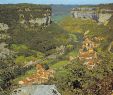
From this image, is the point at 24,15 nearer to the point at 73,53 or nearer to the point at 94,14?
the point at 73,53

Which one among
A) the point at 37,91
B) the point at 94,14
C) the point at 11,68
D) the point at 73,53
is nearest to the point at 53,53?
the point at 73,53

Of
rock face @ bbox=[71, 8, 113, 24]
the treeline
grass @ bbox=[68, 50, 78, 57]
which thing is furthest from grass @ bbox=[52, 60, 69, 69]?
rock face @ bbox=[71, 8, 113, 24]

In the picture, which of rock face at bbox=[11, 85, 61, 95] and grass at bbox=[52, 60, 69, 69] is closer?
rock face at bbox=[11, 85, 61, 95]

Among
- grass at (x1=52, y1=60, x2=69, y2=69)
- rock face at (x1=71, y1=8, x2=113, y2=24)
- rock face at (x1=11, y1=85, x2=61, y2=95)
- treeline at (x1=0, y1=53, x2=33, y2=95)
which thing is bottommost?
rock face at (x1=71, y1=8, x2=113, y2=24)

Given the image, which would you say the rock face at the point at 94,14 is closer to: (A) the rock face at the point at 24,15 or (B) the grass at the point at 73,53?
(A) the rock face at the point at 24,15

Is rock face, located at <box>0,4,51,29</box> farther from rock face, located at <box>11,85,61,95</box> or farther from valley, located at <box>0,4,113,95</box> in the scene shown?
rock face, located at <box>11,85,61,95</box>

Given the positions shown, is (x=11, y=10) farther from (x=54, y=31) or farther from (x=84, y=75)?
(x=84, y=75)
